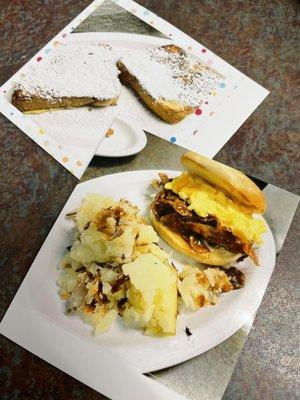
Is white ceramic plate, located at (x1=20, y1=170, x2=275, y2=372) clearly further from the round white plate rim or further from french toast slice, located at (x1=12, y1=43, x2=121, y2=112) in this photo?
french toast slice, located at (x1=12, y1=43, x2=121, y2=112)

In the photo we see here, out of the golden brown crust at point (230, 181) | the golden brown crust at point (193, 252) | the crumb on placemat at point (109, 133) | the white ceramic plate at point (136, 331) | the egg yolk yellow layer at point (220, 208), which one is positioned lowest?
the white ceramic plate at point (136, 331)

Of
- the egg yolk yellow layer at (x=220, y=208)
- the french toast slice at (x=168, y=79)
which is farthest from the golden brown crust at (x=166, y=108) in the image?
the egg yolk yellow layer at (x=220, y=208)

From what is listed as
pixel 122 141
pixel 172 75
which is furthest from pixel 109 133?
pixel 172 75

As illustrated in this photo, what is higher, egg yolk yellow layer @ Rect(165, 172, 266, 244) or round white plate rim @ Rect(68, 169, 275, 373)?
egg yolk yellow layer @ Rect(165, 172, 266, 244)

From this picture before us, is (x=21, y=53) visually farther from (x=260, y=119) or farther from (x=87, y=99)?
(x=260, y=119)

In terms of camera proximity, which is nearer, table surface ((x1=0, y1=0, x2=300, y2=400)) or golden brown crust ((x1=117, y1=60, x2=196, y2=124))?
table surface ((x1=0, y1=0, x2=300, y2=400))

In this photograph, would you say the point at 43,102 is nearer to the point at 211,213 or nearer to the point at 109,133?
the point at 109,133

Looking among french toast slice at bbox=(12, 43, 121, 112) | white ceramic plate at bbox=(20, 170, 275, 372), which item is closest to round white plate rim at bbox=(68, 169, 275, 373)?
white ceramic plate at bbox=(20, 170, 275, 372)

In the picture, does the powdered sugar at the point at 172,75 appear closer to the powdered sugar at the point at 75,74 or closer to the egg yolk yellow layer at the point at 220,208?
the powdered sugar at the point at 75,74
